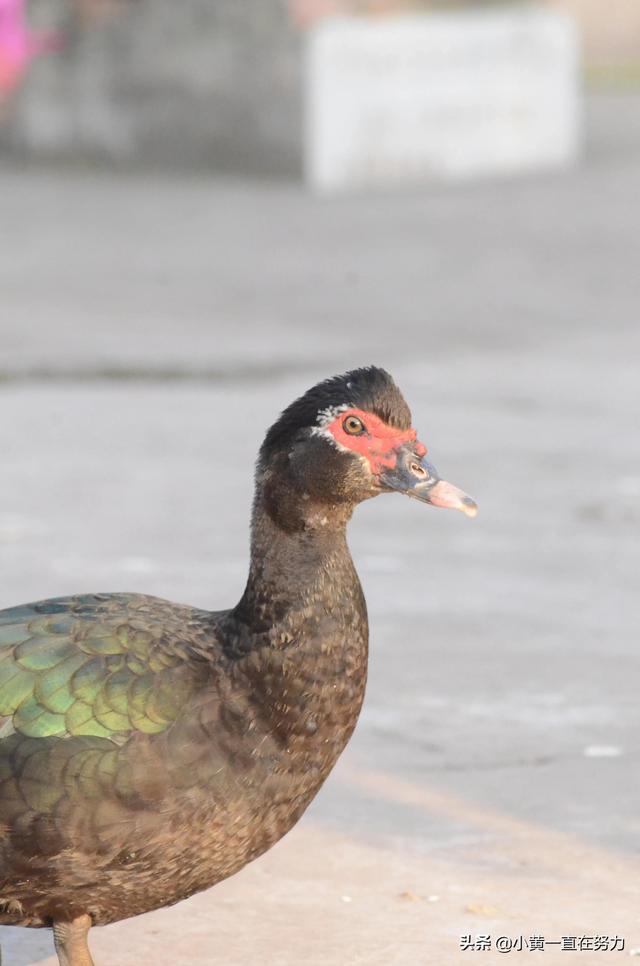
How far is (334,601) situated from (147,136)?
16002 mm

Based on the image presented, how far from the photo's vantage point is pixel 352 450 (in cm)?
423

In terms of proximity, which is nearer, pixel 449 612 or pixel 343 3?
pixel 449 612

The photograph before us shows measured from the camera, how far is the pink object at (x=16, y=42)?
794 inches

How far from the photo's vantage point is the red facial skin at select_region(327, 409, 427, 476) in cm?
423

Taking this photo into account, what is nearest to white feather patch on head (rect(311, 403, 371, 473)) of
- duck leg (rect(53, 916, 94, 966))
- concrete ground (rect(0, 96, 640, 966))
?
duck leg (rect(53, 916, 94, 966))

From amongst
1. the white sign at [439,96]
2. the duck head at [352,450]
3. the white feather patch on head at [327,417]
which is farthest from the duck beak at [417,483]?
the white sign at [439,96]

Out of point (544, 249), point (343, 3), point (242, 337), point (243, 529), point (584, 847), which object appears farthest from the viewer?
point (343, 3)

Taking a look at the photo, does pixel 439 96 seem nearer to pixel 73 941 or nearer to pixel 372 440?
pixel 372 440

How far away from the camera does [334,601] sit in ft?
14.1

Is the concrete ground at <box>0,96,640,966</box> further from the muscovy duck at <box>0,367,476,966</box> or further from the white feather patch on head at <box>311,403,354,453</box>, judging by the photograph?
the white feather patch on head at <box>311,403,354,453</box>

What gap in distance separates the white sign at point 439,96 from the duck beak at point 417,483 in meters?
14.3

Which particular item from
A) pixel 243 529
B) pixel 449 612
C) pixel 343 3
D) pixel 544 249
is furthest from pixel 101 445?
pixel 343 3

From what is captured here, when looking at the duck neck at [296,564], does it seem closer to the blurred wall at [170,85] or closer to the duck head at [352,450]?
the duck head at [352,450]

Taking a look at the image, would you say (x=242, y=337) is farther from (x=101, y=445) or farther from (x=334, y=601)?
(x=334, y=601)
